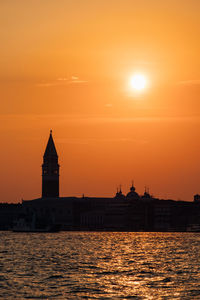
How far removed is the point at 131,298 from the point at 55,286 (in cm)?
724

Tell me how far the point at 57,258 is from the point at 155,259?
31.0 ft

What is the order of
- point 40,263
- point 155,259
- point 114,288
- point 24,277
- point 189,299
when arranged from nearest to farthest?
point 189,299
point 114,288
point 24,277
point 40,263
point 155,259

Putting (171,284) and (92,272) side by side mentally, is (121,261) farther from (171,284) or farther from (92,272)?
(171,284)

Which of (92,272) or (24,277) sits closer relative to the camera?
(24,277)

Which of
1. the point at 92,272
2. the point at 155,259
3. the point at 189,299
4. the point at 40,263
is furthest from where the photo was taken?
the point at 155,259

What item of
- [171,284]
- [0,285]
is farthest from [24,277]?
[171,284]

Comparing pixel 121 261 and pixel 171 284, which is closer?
pixel 171 284

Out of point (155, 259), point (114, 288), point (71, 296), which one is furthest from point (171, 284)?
point (155, 259)

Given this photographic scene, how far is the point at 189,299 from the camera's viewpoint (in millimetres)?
49688

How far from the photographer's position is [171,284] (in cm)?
5728

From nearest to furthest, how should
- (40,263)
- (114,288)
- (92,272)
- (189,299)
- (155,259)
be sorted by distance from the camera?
(189,299) → (114,288) → (92,272) → (40,263) → (155,259)

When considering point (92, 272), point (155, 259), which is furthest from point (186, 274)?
point (155, 259)

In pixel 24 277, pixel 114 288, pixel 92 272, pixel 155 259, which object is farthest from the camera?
pixel 155 259

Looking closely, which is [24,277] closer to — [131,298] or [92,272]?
[92,272]
